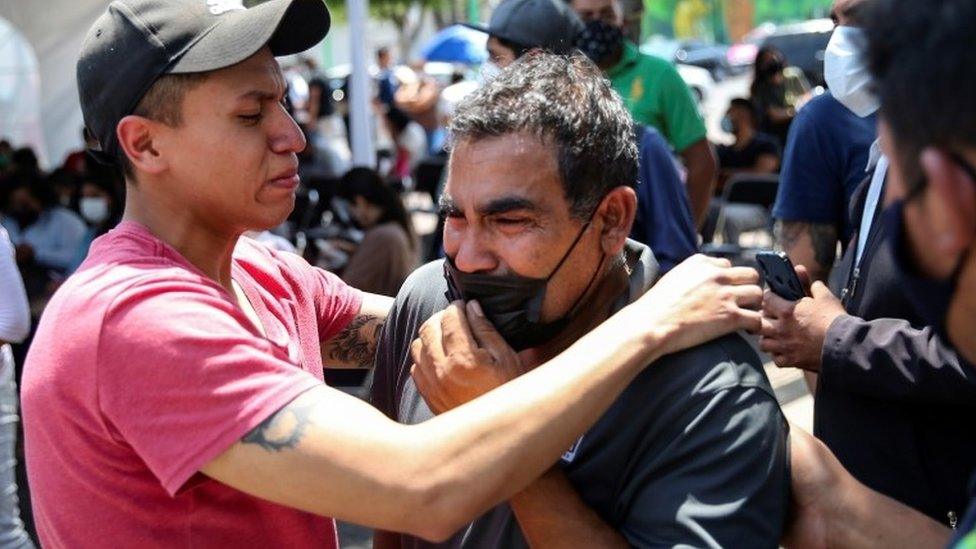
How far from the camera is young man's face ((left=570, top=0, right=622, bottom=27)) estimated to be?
16.1 ft

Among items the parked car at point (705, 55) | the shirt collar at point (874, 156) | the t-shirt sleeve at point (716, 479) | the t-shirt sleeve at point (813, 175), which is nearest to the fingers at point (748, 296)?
the t-shirt sleeve at point (716, 479)

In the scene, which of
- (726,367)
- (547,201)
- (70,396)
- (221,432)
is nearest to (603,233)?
(547,201)

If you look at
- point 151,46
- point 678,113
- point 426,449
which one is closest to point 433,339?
point 426,449

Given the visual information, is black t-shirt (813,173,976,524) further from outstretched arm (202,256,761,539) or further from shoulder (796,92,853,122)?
outstretched arm (202,256,761,539)

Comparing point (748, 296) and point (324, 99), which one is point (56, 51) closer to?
point (324, 99)

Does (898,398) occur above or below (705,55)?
above

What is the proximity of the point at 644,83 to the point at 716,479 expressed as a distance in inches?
135

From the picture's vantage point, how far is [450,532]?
176 centimetres

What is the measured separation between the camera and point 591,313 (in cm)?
213

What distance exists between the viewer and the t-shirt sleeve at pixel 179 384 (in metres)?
1.73

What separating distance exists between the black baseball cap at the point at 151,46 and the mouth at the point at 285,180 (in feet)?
0.74

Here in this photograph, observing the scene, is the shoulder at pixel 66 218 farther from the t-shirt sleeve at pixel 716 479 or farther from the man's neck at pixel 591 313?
the t-shirt sleeve at pixel 716 479

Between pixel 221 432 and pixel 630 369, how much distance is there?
0.58 meters

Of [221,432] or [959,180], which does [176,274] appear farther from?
[959,180]
